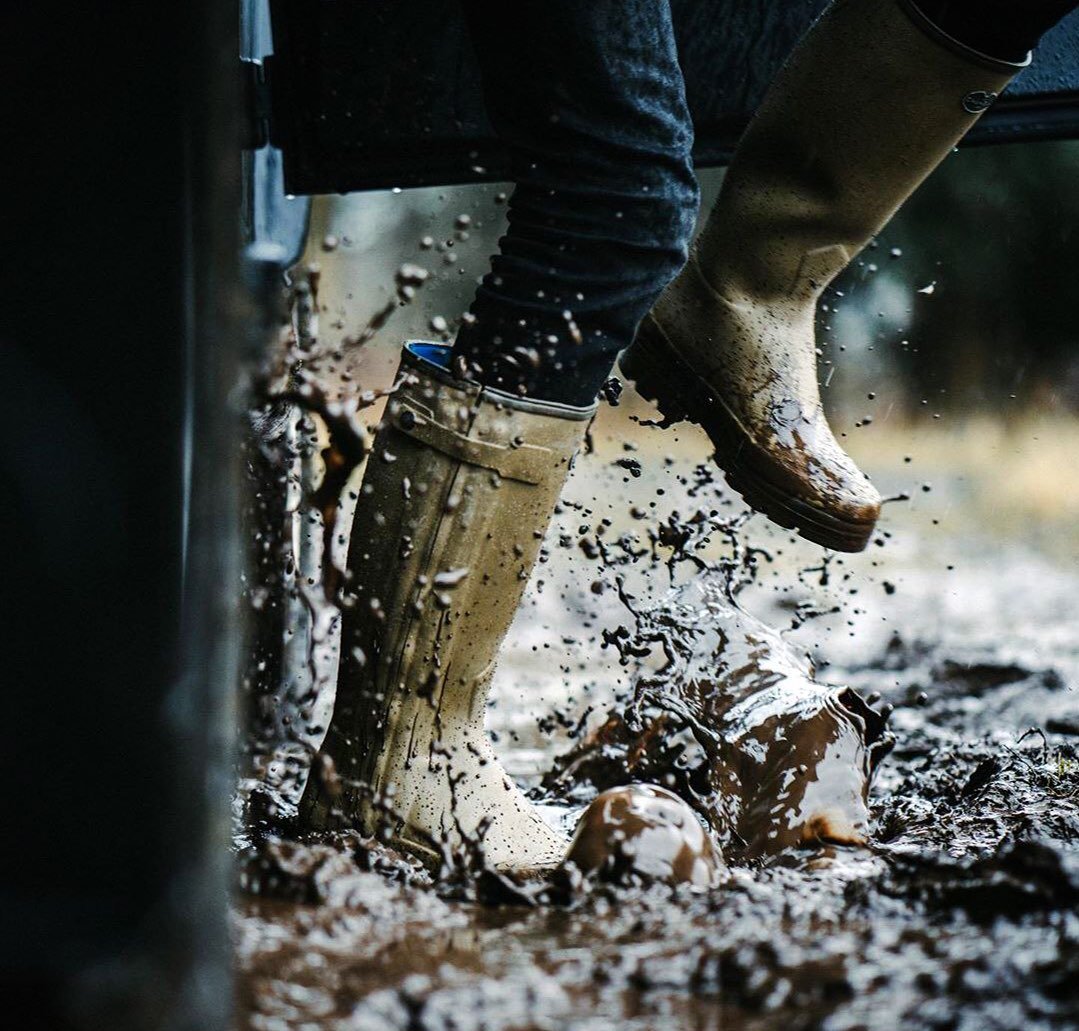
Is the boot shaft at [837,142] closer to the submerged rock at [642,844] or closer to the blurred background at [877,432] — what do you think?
the blurred background at [877,432]

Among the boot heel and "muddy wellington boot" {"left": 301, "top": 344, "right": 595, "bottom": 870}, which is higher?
the boot heel

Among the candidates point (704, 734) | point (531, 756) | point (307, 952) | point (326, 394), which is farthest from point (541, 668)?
point (307, 952)

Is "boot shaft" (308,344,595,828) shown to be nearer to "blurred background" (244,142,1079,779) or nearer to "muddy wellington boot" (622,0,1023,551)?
"blurred background" (244,142,1079,779)

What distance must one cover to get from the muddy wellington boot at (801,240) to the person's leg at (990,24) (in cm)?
1

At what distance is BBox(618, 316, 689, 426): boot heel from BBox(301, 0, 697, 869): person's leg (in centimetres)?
46

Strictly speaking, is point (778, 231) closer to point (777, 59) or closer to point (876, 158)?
point (876, 158)

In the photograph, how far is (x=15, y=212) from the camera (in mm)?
470

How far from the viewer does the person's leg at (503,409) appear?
3.90 feet

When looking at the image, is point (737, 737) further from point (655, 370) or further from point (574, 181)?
point (574, 181)

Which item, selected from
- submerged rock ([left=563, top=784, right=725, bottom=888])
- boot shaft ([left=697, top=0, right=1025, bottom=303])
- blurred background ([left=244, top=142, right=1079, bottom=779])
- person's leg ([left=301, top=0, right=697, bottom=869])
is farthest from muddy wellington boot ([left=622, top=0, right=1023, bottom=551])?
submerged rock ([left=563, top=784, right=725, bottom=888])

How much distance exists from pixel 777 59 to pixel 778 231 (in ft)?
1.04

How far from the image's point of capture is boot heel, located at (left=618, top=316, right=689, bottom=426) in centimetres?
175

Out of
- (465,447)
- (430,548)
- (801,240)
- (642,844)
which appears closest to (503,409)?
(465,447)

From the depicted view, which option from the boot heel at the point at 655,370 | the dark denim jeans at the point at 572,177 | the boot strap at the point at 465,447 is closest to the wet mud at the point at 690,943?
the boot strap at the point at 465,447
